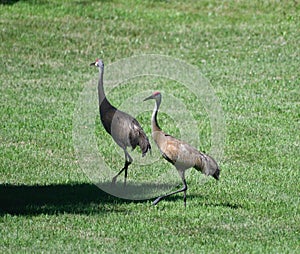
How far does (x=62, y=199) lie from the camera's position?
29.2 ft

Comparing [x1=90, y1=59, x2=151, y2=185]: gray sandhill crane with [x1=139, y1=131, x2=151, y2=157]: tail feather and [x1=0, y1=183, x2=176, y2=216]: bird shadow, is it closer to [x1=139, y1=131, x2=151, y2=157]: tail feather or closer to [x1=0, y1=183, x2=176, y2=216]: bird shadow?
[x1=139, y1=131, x2=151, y2=157]: tail feather

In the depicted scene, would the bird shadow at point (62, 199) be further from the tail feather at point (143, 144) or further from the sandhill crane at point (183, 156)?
the sandhill crane at point (183, 156)

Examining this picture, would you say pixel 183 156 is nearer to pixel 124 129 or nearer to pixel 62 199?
pixel 124 129

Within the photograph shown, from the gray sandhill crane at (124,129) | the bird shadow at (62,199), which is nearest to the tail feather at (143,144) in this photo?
the gray sandhill crane at (124,129)

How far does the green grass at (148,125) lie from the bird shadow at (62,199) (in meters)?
0.02

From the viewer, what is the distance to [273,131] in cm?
1259

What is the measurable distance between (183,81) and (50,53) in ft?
11.9

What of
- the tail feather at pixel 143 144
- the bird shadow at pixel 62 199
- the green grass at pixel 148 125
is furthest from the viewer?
the tail feather at pixel 143 144

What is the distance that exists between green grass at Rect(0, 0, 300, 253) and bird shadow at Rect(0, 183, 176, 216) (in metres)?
0.02

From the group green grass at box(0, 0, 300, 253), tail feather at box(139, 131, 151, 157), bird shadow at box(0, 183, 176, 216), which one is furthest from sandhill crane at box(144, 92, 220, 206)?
bird shadow at box(0, 183, 176, 216)

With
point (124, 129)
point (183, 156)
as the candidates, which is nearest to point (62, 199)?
point (124, 129)

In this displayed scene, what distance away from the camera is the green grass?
308 inches

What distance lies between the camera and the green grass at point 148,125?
782cm

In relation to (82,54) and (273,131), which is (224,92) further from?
(82,54)
